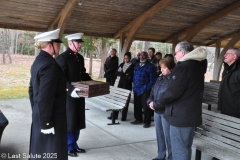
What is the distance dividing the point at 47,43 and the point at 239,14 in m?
7.95

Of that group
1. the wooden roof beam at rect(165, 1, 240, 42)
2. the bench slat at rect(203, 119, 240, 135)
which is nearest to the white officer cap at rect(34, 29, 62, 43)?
the bench slat at rect(203, 119, 240, 135)

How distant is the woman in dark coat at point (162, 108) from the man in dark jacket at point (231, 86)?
77cm

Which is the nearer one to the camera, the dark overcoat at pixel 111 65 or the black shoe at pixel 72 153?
the black shoe at pixel 72 153

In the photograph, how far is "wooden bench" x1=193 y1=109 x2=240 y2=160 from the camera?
10.00 feet

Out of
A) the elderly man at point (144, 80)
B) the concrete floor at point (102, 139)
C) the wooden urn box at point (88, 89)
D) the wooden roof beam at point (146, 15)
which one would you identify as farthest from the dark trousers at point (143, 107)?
the wooden roof beam at point (146, 15)

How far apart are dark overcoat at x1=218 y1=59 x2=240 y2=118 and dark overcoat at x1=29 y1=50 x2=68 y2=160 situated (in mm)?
2191

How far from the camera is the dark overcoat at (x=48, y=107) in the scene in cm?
238

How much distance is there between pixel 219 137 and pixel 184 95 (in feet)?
3.43

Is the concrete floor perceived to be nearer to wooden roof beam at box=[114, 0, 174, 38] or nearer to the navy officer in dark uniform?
the navy officer in dark uniform

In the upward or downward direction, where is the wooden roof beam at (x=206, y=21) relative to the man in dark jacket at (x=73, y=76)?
upward

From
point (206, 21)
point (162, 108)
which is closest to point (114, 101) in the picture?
point (162, 108)

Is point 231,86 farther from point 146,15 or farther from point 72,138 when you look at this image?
point 146,15

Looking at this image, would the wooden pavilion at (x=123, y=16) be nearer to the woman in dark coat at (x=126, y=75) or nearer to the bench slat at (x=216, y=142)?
the woman in dark coat at (x=126, y=75)

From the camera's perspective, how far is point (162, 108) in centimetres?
334
